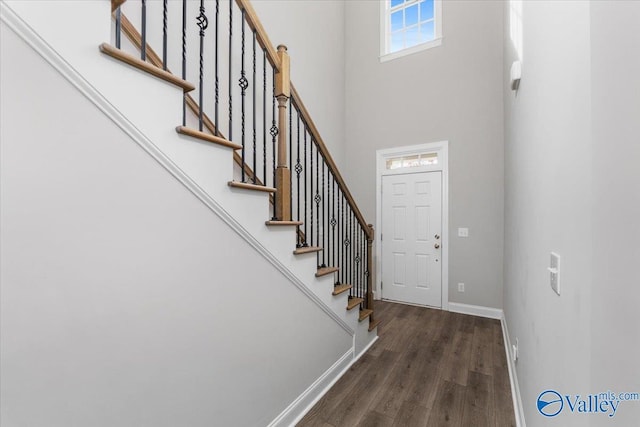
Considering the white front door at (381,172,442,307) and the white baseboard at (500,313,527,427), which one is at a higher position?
the white front door at (381,172,442,307)

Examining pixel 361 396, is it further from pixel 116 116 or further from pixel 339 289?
pixel 116 116

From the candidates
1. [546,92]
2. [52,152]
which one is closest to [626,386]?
[546,92]

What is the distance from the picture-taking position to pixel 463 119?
12.2 ft

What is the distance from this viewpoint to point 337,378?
7.45 ft

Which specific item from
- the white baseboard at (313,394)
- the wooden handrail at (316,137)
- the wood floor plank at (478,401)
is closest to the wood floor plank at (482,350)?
the wood floor plank at (478,401)

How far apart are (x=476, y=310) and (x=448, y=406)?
6.70 feet

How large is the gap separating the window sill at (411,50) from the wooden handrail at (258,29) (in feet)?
10.4

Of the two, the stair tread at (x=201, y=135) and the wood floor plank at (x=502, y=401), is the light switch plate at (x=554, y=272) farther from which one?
the stair tread at (x=201, y=135)

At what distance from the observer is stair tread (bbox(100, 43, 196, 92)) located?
922 mm

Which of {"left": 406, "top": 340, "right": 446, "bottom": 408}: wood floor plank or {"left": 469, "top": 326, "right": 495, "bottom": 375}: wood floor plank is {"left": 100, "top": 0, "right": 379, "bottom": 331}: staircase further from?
{"left": 469, "top": 326, "right": 495, "bottom": 375}: wood floor plank

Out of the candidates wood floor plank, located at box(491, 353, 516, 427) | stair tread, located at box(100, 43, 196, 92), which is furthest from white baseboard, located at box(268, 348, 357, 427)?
stair tread, located at box(100, 43, 196, 92)

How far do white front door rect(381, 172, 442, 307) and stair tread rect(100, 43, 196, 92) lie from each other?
342 cm

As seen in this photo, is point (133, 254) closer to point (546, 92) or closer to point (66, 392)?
point (66, 392)

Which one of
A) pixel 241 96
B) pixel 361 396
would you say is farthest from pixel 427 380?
pixel 241 96
